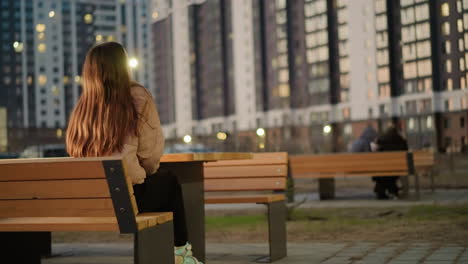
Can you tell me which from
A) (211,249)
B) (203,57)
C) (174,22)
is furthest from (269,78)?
(211,249)

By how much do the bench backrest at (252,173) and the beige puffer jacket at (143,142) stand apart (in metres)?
2.67

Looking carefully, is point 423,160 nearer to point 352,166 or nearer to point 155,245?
point 352,166

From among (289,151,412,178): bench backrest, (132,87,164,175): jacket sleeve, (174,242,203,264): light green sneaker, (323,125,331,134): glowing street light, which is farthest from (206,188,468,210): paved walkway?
(323,125,331,134): glowing street light

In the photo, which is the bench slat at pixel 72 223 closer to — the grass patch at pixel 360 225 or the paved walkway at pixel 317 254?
the paved walkway at pixel 317 254

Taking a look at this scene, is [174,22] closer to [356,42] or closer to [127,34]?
[127,34]

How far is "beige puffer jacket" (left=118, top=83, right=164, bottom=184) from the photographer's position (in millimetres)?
5016

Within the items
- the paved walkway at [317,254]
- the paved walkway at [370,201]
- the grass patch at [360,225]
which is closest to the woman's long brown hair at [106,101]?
the paved walkway at [317,254]

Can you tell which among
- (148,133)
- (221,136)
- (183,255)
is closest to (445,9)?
(183,255)

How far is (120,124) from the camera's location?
4.98m

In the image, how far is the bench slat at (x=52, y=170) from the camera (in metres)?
4.37

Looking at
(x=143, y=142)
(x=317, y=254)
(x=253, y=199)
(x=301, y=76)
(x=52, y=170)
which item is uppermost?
(x=301, y=76)

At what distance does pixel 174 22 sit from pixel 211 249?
135m

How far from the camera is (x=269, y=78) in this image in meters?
112

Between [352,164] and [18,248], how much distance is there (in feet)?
32.5
